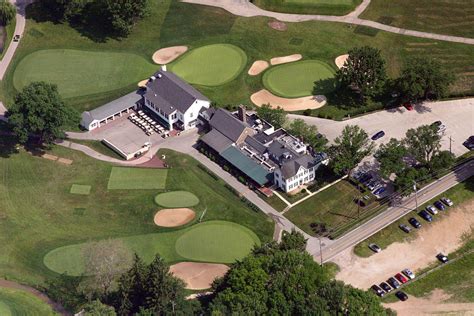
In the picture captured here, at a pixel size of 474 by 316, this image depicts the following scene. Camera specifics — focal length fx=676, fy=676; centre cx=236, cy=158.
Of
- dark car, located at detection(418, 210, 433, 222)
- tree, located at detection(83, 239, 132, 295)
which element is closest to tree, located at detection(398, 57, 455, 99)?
dark car, located at detection(418, 210, 433, 222)

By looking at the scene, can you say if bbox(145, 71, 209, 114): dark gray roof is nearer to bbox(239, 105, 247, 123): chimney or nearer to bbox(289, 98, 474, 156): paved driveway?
bbox(239, 105, 247, 123): chimney

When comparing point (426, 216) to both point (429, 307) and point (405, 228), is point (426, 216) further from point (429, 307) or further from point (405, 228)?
point (429, 307)

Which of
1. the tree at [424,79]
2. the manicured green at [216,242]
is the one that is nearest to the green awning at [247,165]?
the manicured green at [216,242]

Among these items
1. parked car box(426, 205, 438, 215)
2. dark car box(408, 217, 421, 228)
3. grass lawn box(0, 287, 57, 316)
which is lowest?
grass lawn box(0, 287, 57, 316)

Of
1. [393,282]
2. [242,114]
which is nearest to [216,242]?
[393,282]

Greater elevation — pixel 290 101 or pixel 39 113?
A: pixel 39 113
